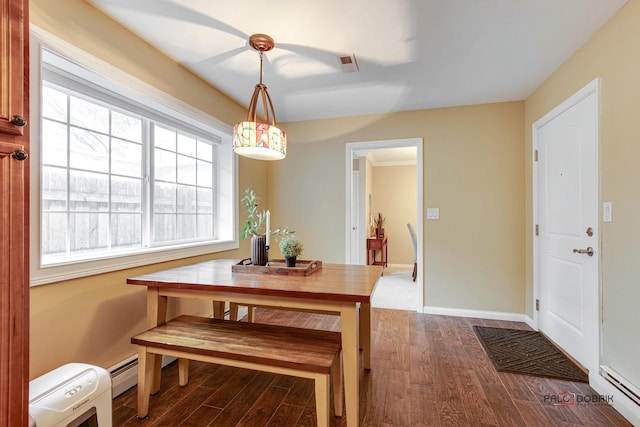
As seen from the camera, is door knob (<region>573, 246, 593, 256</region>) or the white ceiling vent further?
the white ceiling vent

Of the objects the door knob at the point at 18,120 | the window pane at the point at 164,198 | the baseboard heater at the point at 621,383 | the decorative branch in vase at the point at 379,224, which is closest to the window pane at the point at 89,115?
the window pane at the point at 164,198

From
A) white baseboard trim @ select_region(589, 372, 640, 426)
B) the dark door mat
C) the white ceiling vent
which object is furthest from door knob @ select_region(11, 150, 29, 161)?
white baseboard trim @ select_region(589, 372, 640, 426)

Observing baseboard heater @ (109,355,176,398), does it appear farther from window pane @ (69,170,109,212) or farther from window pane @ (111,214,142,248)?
window pane @ (69,170,109,212)

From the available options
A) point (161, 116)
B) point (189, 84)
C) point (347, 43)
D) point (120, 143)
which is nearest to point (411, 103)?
point (347, 43)

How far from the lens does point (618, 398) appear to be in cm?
166

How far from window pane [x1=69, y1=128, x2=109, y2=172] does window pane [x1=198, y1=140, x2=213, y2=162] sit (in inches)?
38.5

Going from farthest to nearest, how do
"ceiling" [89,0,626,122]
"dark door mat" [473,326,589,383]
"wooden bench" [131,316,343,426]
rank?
"dark door mat" [473,326,589,383] < "ceiling" [89,0,626,122] < "wooden bench" [131,316,343,426]

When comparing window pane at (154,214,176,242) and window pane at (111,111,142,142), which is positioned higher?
window pane at (111,111,142,142)

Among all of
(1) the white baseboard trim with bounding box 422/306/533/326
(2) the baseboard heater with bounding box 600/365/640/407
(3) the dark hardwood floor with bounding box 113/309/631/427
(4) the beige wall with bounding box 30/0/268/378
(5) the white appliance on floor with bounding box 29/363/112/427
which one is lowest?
(3) the dark hardwood floor with bounding box 113/309/631/427

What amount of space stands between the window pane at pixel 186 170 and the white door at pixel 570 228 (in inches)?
128

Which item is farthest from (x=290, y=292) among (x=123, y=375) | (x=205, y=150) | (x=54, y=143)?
(x=205, y=150)

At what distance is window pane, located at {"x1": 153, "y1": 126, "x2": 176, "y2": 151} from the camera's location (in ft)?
7.64

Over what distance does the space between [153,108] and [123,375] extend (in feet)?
6.27

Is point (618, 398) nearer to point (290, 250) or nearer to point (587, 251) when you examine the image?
point (587, 251)
